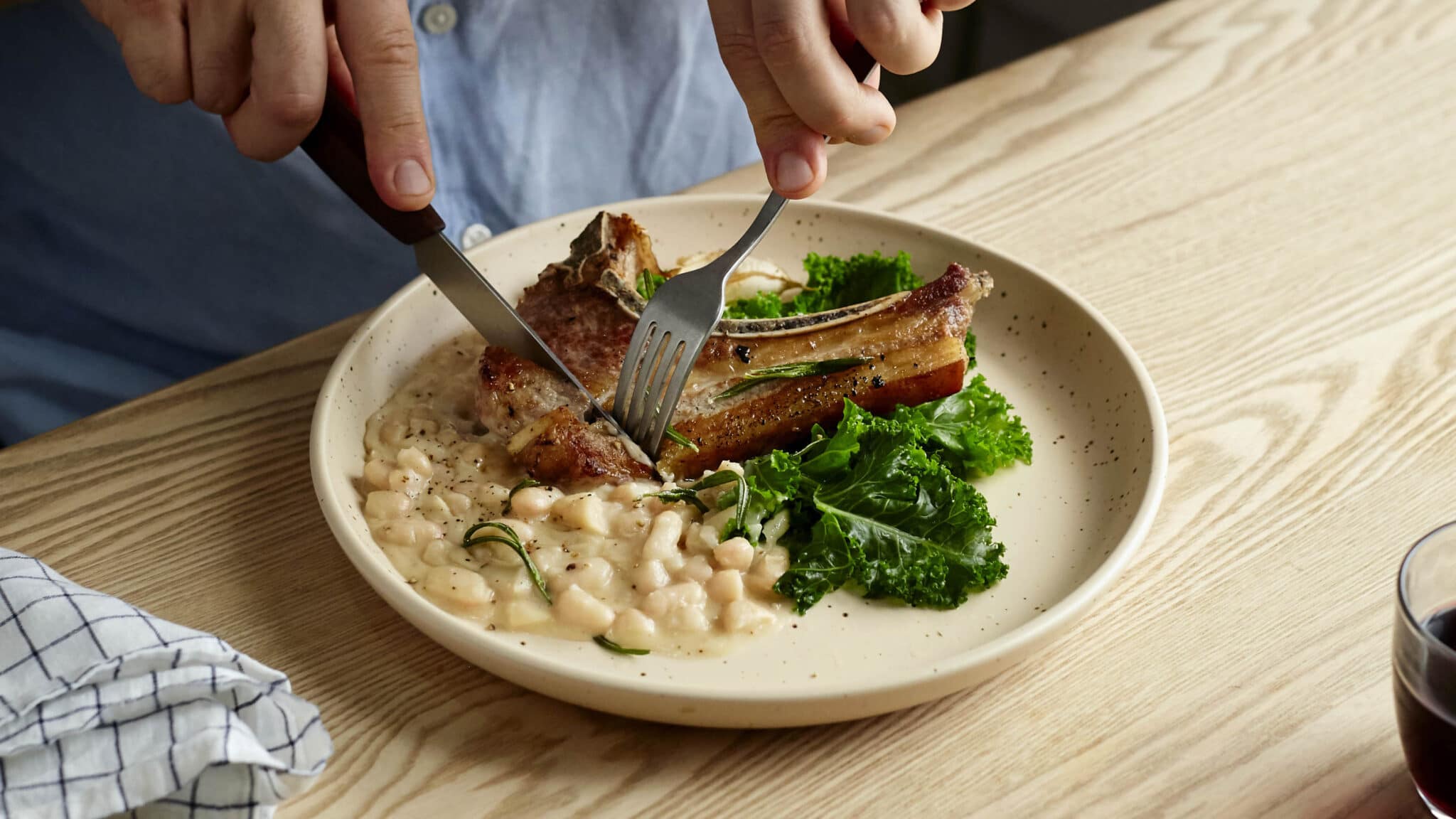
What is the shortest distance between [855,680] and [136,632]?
103 centimetres

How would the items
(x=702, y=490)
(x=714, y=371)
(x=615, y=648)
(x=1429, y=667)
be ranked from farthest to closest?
1. (x=714, y=371)
2. (x=702, y=490)
3. (x=615, y=648)
4. (x=1429, y=667)

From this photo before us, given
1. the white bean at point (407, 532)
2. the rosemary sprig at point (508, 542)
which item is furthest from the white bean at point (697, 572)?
the white bean at point (407, 532)

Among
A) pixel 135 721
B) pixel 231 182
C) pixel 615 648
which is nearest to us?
pixel 135 721

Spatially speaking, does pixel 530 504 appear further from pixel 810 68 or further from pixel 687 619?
pixel 810 68

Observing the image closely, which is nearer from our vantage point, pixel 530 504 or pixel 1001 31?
pixel 530 504

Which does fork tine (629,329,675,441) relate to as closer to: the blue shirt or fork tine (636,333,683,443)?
fork tine (636,333,683,443)

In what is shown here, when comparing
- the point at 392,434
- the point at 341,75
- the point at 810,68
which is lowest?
the point at 392,434

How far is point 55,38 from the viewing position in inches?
129

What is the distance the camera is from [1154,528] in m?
2.22

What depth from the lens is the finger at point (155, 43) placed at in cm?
208

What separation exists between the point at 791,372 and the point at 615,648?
29.3 inches

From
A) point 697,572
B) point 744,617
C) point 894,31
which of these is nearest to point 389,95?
point 894,31

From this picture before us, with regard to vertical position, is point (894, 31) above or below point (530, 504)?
above

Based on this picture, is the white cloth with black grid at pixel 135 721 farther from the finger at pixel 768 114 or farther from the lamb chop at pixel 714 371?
the finger at pixel 768 114
